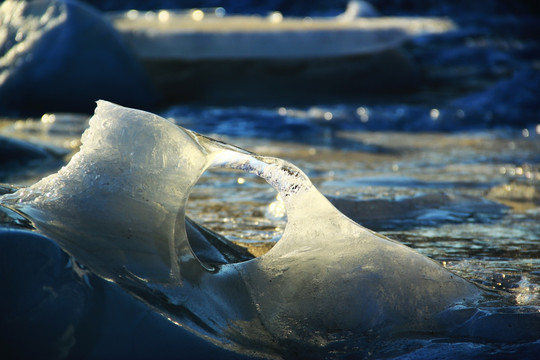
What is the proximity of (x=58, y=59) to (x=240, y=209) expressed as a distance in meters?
4.15

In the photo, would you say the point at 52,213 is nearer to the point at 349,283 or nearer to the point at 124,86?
the point at 349,283

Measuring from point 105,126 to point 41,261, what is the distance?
35cm

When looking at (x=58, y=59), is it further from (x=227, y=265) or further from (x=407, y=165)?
(x=227, y=265)

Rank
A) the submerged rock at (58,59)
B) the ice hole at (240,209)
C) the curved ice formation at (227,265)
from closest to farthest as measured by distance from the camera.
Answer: the curved ice formation at (227,265), the ice hole at (240,209), the submerged rock at (58,59)

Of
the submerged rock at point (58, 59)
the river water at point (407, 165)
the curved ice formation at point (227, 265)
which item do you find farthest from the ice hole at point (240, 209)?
the submerged rock at point (58, 59)

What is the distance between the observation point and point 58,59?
6531mm

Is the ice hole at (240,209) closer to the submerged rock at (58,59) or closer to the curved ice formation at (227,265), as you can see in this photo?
the curved ice formation at (227,265)

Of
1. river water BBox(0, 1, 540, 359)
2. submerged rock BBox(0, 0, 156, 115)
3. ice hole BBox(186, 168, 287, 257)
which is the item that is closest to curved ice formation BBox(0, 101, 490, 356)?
river water BBox(0, 1, 540, 359)

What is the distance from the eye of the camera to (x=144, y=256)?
1489mm

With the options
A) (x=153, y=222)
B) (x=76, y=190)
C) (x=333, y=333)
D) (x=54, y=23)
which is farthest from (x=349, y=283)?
(x=54, y=23)

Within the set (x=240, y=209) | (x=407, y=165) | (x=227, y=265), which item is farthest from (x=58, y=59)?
(x=227, y=265)

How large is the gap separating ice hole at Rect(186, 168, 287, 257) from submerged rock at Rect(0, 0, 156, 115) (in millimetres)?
3251

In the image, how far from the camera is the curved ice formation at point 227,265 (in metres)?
1.47

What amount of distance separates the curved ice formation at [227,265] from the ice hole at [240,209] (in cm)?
50
